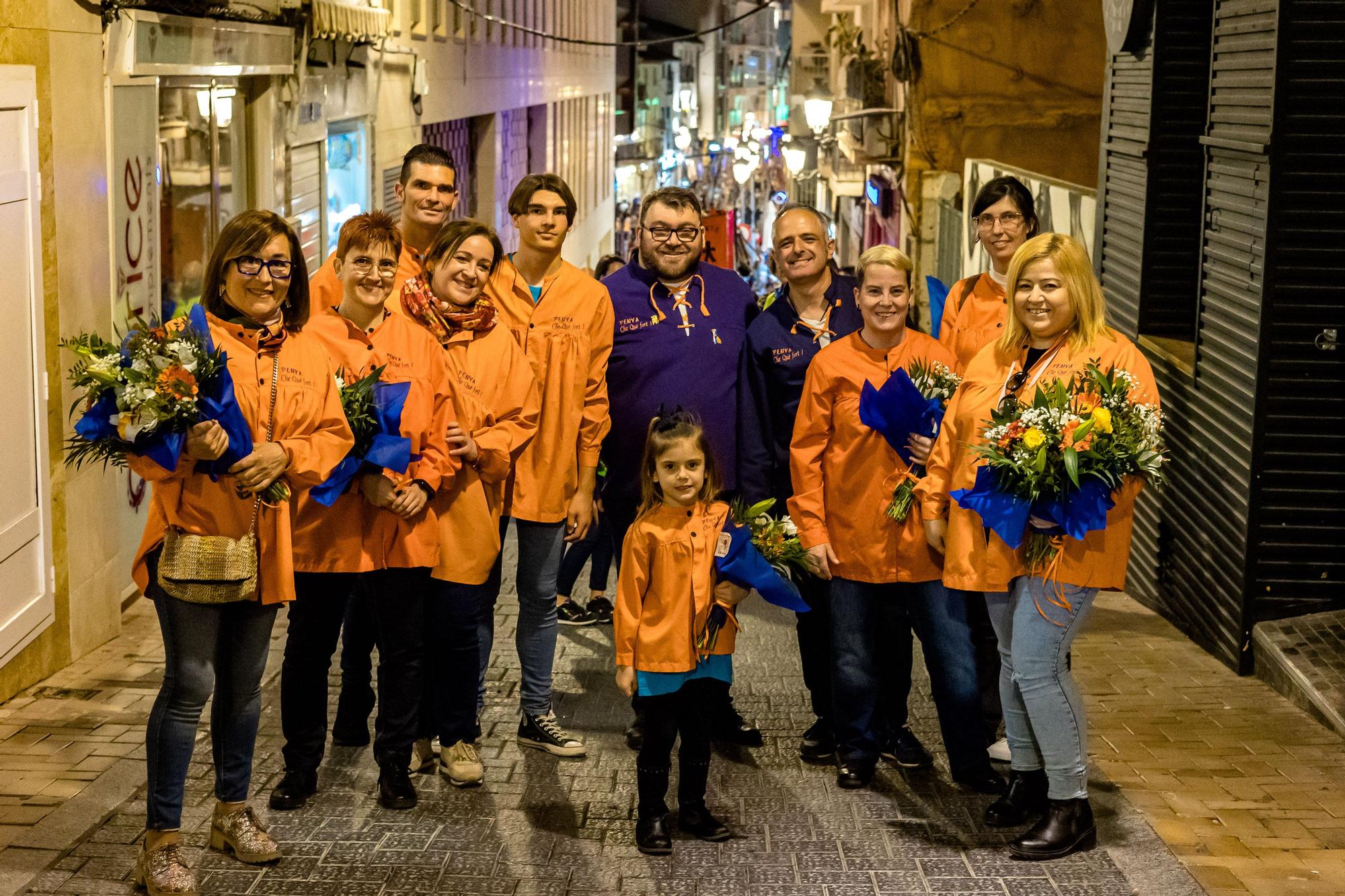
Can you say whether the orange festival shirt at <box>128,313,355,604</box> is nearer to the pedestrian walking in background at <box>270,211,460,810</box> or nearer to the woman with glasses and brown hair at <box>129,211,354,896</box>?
the woman with glasses and brown hair at <box>129,211,354,896</box>

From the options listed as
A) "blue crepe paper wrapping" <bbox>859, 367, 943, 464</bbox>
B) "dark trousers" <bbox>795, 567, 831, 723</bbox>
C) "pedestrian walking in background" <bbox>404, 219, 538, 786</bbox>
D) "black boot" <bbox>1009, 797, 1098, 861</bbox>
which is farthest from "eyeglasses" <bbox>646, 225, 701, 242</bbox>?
"black boot" <bbox>1009, 797, 1098, 861</bbox>

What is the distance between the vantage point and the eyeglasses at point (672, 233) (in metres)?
6.03

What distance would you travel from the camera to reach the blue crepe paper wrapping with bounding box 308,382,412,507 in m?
5.05

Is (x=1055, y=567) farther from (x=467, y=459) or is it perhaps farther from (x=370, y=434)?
(x=370, y=434)

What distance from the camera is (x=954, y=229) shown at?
16062 mm

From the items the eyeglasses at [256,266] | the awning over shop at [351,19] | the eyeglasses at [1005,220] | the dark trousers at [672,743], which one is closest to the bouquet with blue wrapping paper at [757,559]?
the dark trousers at [672,743]

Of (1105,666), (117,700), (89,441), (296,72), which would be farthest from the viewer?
(296,72)

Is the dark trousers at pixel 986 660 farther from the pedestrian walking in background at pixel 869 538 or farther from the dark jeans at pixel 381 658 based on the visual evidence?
the dark jeans at pixel 381 658

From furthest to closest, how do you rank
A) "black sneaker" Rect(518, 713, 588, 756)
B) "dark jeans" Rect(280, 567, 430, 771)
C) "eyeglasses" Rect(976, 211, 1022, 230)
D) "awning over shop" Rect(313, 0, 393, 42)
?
"awning over shop" Rect(313, 0, 393, 42)
"eyeglasses" Rect(976, 211, 1022, 230)
"black sneaker" Rect(518, 713, 588, 756)
"dark jeans" Rect(280, 567, 430, 771)

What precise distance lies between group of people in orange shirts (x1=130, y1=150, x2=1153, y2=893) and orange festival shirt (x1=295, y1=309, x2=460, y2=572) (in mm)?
11

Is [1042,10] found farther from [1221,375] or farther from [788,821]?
[788,821]

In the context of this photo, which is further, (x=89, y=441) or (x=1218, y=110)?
(x=1218, y=110)

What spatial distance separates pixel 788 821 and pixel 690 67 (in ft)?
307

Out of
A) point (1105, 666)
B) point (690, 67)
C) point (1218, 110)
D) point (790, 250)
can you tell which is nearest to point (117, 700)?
point (790, 250)
